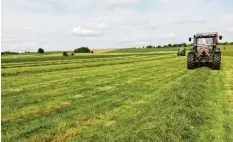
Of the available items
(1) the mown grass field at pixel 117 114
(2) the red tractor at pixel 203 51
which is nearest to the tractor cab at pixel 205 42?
(2) the red tractor at pixel 203 51

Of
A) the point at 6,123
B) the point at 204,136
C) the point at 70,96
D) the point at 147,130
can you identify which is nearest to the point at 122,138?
the point at 147,130

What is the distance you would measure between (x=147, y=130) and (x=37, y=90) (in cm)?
717

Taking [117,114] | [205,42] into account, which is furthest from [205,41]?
[117,114]

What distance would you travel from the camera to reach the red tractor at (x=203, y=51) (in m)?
21.8

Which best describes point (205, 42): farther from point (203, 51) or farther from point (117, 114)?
point (117, 114)

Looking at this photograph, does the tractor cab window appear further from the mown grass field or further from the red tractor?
the mown grass field

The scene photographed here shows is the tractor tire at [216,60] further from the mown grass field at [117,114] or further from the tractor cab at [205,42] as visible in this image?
the mown grass field at [117,114]

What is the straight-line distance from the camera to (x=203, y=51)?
72.6ft

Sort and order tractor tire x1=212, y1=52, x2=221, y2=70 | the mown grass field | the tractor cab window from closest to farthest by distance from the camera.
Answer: the mown grass field < tractor tire x1=212, y1=52, x2=221, y2=70 < the tractor cab window

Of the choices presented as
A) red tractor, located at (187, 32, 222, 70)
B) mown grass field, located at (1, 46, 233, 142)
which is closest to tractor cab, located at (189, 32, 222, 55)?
red tractor, located at (187, 32, 222, 70)

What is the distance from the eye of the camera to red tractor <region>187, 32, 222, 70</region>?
859 inches

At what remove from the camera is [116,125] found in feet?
23.1

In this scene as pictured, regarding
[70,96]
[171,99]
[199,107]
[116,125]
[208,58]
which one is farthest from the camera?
[208,58]

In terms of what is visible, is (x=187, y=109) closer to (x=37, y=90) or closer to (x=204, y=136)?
(x=204, y=136)
